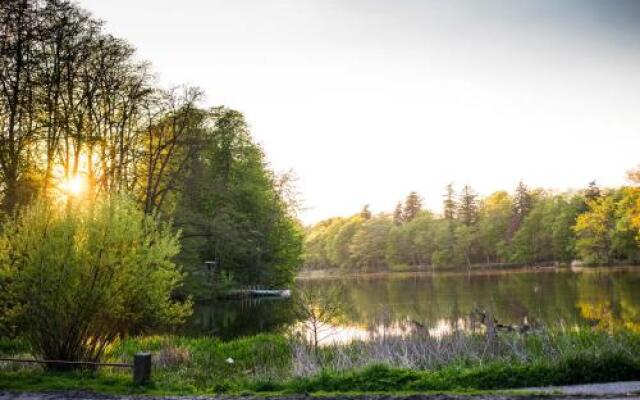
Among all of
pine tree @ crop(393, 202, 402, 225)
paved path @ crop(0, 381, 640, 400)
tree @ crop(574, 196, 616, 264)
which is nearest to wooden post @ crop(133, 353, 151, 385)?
paved path @ crop(0, 381, 640, 400)

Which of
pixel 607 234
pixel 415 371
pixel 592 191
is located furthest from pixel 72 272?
pixel 592 191

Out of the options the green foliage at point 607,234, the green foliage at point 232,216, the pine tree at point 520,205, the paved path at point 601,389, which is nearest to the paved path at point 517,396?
the paved path at point 601,389

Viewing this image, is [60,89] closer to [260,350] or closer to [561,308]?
[260,350]

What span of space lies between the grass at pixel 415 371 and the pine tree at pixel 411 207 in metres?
135

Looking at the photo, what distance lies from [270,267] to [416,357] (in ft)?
143

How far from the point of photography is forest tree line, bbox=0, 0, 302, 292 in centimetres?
2598

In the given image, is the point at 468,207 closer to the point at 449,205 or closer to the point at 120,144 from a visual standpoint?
the point at 449,205

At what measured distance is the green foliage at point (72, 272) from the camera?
1426 centimetres

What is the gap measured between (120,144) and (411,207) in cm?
12252

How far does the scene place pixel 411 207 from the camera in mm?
153250

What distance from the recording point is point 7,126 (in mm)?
27312

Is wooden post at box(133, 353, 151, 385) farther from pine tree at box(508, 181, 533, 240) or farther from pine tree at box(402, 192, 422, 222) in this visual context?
pine tree at box(402, 192, 422, 222)

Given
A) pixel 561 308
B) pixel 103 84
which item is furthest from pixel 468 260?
pixel 103 84

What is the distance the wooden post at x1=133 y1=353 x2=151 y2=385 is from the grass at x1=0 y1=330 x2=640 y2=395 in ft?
0.70
